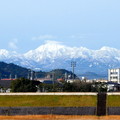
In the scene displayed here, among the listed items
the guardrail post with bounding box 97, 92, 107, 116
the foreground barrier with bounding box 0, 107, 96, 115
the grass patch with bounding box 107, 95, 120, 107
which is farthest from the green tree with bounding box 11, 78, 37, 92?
the foreground barrier with bounding box 0, 107, 96, 115

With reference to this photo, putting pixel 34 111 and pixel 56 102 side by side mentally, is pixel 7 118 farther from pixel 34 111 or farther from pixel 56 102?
pixel 56 102

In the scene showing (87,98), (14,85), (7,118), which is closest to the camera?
(7,118)

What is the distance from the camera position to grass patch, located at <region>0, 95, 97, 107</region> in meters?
60.6

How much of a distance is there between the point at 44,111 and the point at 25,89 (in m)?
56.9

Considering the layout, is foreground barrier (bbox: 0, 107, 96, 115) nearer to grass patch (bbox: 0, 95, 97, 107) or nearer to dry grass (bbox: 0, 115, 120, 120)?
dry grass (bbox: 0, 115, 120, 120)

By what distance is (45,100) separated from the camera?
207ft

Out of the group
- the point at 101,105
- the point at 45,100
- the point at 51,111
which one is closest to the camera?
the point at 51,111

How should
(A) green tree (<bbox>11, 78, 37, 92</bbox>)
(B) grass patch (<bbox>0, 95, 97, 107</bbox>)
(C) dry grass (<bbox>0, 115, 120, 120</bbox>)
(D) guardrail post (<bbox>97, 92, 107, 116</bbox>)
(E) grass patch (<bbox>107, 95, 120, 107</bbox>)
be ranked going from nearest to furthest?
(C) dry grass (<bbox>0, 115, 120, 120</bbox>), (D) guardrail post (<bbox>97, 92, 107, 116</bbox>), (E) grass patch (<bbox>107, 95, 120, 107</bbox>), (B) grass patch (<bbox>0, 95, 97, 107</bbox>), (A) green tree (<bbox>11, 78, 37, 92</bbox>)

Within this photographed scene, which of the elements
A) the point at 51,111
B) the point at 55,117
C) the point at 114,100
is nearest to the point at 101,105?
the point at 51,111

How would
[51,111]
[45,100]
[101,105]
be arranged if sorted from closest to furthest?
[51,111] → [101,105] → [45,100]

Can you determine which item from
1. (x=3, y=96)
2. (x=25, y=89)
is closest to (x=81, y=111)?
(x=3, y=96)

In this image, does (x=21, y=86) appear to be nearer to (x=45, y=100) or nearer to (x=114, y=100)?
(x=45, y=100)

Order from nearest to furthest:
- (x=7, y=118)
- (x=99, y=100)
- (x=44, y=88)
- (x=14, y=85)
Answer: (x=7, y=118) < (x=99, y=100) < (x=14, y=85) < (x=44, y=88)

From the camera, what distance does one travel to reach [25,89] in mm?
104688
